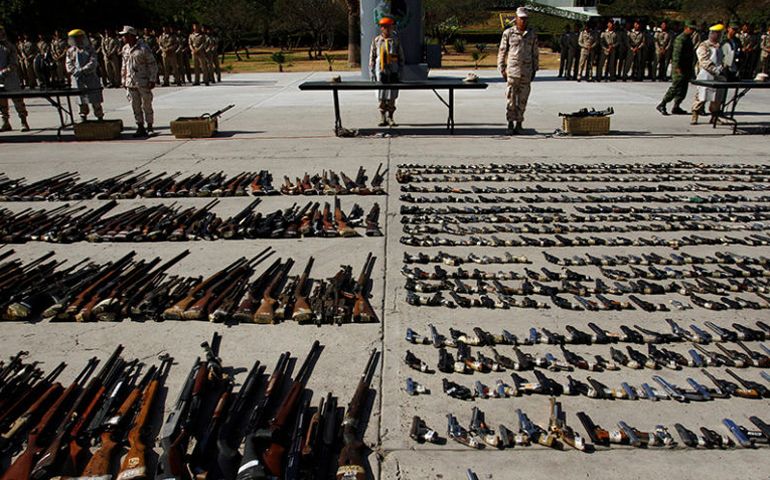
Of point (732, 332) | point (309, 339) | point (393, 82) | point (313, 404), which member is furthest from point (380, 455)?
point (393, 82)

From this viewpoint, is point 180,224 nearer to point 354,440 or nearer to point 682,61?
point 354,440

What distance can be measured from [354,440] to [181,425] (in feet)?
3.42

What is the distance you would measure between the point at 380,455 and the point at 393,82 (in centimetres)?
1020

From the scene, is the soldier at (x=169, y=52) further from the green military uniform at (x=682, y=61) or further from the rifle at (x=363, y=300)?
the rifle at (x=363, y=300)

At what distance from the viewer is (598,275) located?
5.54 metres

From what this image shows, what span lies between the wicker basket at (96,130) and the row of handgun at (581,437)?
39.1 feet

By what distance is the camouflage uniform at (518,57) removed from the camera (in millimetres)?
11367

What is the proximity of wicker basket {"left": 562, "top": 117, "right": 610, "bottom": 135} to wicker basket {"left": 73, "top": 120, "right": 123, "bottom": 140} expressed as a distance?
10.5 m

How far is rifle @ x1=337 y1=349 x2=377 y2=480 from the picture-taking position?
2871mm

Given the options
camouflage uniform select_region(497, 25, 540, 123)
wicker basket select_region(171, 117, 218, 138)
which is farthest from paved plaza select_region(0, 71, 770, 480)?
camouflage uniform select_region(497, 25, 540, 123)

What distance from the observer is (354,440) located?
3.15 m

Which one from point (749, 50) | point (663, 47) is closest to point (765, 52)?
point (749, 50)

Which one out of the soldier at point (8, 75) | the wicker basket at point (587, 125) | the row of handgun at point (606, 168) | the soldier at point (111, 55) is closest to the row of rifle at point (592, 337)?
the row of handgun at point (606, 168)

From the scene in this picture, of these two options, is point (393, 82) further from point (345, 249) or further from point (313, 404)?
point (313, 404)
